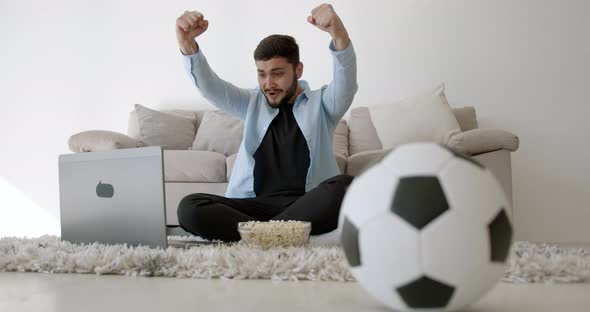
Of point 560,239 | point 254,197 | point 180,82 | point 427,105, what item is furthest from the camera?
point 180,82

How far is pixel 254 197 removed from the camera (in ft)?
7.62

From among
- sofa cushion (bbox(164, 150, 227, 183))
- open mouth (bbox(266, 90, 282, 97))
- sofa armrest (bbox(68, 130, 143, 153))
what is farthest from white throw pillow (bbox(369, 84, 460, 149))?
sofa armrest (bbox(68, 130, 143, 153))

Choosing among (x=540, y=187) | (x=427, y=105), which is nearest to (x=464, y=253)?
(x=427, y=105)

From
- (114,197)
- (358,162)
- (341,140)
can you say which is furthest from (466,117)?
(114,197)

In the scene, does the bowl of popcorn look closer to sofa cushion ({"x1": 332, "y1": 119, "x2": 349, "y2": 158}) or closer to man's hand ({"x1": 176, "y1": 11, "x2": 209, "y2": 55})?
man's hand ({"x1": 176, "y1": 11, "x2": 209, "y2": 55})

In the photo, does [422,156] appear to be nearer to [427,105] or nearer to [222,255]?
[222,255]

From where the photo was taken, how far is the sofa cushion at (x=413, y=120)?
3373mm

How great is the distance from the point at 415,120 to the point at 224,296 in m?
2.44

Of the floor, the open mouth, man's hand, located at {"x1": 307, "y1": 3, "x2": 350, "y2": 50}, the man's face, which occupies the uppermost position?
man's hand, located at {"x1": 307, "y1": 3, "x2": 350, "y2": 50}

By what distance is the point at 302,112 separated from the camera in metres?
2.38

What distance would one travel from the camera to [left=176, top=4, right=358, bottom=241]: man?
2092 millimetres

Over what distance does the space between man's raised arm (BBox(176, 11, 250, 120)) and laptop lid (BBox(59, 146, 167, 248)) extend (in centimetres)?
56

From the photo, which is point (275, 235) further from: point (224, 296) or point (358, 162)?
point (358, 162)

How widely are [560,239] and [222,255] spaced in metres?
2.83
